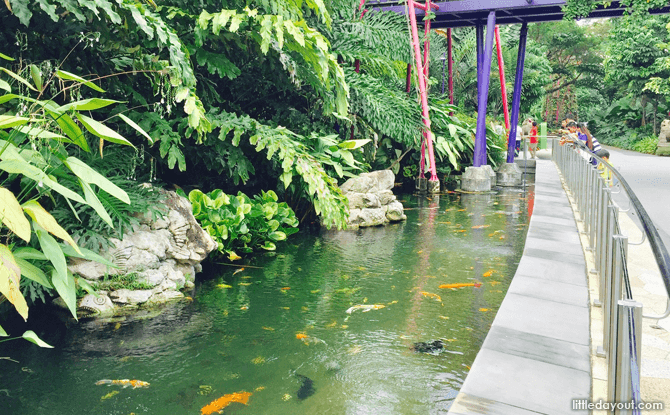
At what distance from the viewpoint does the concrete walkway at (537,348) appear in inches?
99.7

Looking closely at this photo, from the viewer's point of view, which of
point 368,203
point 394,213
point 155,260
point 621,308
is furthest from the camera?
point 394,213

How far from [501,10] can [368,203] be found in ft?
21.1

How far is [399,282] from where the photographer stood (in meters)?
5.37

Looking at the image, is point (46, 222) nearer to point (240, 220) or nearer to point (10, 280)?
point (10, 280)

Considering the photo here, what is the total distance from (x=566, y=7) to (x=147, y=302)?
9.98 metres

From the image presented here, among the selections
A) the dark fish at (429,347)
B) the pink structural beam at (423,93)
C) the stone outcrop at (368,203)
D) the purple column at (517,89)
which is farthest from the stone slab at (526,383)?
the purple column at (517,89)

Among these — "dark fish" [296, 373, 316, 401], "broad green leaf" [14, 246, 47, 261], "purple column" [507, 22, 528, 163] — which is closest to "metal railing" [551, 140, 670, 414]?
"dark fish" [296, 373, 316, 401]

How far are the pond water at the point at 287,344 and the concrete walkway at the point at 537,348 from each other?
415 mm

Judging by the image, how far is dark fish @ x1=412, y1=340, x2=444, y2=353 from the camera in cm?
382

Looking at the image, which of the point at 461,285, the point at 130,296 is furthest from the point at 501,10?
the point at 130,296

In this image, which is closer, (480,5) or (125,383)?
(125,383)

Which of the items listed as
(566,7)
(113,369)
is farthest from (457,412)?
(566,7)

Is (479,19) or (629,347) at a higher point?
(479,19)

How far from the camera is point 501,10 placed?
1231cm
